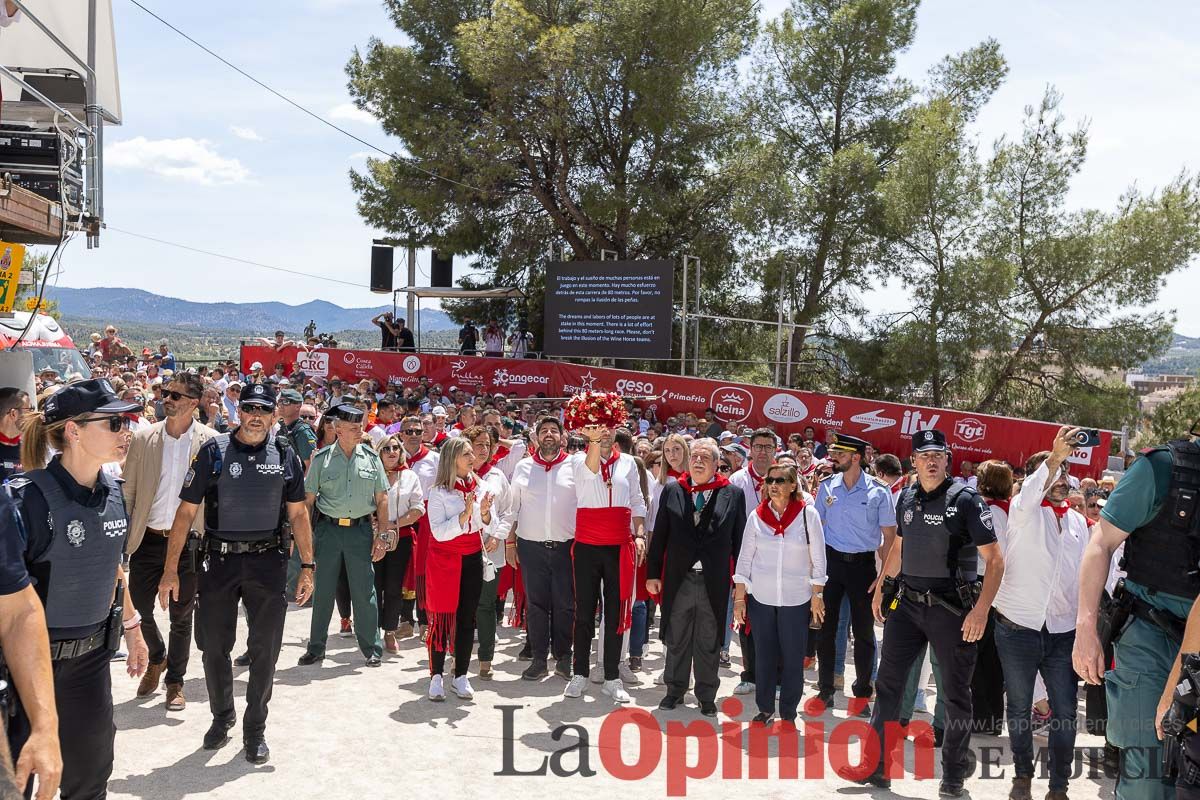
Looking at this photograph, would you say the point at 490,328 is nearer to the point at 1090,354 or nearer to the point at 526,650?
the point at 1090,354

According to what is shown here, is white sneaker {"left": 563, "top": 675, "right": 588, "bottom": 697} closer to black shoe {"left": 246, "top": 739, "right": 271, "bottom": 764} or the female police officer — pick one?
black shoe {"left": 246, "top": 739, "right": 271, "bottom": 764}

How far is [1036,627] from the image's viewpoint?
5.51 m

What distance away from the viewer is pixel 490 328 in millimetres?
26094

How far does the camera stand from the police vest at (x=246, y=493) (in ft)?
18.3

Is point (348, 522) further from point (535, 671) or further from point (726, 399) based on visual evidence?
point (726, 399)

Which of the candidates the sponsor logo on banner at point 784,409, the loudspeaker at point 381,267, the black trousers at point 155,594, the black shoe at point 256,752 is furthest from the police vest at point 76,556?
the loudspeaker at point 381,267

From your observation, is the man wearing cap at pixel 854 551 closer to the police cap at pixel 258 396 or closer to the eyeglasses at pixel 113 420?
the police cap at pixel 258 396

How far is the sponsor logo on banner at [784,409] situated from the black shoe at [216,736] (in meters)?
12.4

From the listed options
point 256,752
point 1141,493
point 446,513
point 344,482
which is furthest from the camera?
point 344,482

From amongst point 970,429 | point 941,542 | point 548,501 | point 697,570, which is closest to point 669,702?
point 697,570

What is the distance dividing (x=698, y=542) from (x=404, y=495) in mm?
2691

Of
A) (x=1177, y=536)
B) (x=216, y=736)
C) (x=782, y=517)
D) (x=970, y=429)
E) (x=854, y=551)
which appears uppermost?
(x=1177, y=536)

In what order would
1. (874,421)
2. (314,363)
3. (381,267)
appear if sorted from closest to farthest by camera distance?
(874,421), (314,363), (381,267)

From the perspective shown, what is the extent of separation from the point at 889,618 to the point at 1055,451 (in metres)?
1.43
